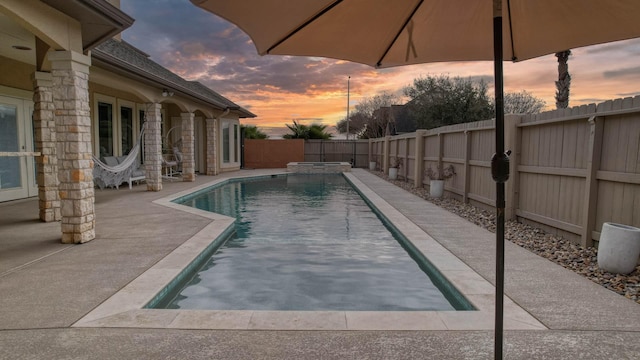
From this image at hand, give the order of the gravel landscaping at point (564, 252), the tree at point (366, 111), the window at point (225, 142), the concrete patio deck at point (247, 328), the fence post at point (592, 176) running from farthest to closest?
1. the tree at point (366, 111)
2. the window at point (225, 142)
3. the fence post at point (592, 176)
4. the gravel landscaping at point (564, 252)
5. the concrete patio deck at point (247, 328)

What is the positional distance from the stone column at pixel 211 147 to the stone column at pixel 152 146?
5.60 m

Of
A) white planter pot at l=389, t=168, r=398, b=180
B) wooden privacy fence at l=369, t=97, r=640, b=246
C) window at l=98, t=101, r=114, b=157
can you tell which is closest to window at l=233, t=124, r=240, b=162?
window at l=98, t=101, r=114, b=157

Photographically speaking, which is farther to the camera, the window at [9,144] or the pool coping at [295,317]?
the window at [9,144]

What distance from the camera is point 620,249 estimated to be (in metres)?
3.88

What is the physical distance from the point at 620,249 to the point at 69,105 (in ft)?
21.3

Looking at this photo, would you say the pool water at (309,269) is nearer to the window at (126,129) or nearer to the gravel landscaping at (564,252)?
the gravel landscaping at (564,252)

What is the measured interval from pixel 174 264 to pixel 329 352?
2.46m

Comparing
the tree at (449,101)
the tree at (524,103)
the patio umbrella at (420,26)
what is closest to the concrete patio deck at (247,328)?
the patio umbrella at (420,26)

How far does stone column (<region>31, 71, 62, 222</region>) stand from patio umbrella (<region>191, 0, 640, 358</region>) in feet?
18.0

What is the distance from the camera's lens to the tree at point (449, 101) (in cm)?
2414

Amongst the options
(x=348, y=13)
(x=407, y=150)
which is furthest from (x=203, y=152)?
(x=348, y=13)

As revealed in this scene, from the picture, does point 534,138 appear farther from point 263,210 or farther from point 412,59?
point 263,210

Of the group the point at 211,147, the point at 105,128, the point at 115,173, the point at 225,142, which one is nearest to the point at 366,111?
the point at 225,142

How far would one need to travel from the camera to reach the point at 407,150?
14359mm
